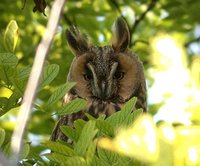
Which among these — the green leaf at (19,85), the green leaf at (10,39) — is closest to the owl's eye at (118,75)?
the green leaf at (10,39)

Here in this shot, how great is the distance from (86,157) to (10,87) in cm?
53

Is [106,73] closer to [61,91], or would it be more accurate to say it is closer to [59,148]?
[61,91]

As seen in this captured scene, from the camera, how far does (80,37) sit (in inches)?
127

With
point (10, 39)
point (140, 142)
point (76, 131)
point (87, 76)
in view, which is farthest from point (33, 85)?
point (87, 76)

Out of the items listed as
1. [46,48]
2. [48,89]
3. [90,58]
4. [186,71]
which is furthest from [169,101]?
[90,58]

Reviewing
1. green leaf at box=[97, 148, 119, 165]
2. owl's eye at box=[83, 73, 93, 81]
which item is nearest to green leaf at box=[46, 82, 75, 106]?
green leaf at box=[97, 148, 119, 165]

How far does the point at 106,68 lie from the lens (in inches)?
119

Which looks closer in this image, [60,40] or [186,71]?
[186,71]

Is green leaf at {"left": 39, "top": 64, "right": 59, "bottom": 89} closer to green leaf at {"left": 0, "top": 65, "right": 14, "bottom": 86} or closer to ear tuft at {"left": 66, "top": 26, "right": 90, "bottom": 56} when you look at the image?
green leaf at {"left": 0, "top": 65, "right": 14, "bottom": 86}

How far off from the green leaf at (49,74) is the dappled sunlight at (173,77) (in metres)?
0.65

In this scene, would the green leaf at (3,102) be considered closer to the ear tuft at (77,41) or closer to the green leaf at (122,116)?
the green leaf at (122,116)

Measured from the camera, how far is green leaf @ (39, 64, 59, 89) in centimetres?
150

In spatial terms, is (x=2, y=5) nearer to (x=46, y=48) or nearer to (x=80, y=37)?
(x=80, y=37)

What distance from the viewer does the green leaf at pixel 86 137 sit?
1.12 meters
